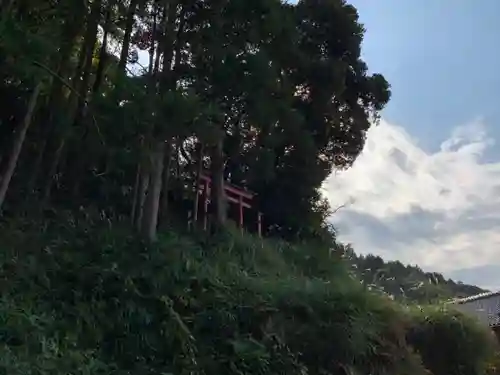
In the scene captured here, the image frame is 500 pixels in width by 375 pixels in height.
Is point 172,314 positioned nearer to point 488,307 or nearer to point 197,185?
point 197,185

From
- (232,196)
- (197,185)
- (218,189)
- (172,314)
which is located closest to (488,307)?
(232,196)

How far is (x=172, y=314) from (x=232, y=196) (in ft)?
19.3

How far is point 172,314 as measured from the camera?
584 centimetres

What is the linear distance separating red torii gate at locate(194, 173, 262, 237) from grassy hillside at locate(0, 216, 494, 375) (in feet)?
7.43

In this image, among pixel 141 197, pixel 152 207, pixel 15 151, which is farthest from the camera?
pixel 141 197

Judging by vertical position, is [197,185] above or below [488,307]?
above

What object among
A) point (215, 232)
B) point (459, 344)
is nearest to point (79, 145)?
point (215, 232)

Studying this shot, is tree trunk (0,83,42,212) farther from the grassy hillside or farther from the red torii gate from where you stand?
the red torii gate

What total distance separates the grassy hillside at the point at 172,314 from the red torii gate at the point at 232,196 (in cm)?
227

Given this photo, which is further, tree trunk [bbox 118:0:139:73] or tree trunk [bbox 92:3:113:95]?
tree trunk [bbox 92:3:113:95]

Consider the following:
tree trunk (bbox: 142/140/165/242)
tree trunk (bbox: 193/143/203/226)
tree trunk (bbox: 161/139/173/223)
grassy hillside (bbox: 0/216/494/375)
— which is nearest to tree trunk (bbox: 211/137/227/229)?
tree trunk (bbox: 193/143/203/226)

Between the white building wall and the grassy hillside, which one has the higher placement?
the white building wall

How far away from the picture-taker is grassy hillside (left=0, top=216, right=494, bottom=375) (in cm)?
514

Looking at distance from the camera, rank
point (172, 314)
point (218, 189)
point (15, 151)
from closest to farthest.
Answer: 1. point (172, 314)
2. point (15, 151)
3. point (218, 189)
